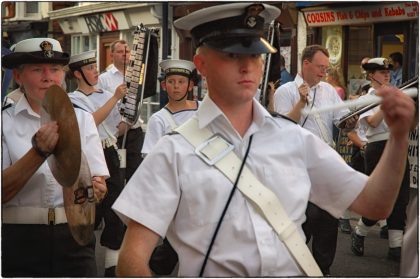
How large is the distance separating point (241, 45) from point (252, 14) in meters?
0.20

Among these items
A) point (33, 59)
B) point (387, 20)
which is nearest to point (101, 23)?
point (387, 20)

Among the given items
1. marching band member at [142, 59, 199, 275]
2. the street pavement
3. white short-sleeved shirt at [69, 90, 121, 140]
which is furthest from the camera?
white short-sleeved shirt at [69, 90, 121, 140]

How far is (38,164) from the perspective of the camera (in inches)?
150

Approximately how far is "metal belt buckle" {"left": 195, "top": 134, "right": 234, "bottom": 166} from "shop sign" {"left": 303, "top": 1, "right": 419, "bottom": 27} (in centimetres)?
1213

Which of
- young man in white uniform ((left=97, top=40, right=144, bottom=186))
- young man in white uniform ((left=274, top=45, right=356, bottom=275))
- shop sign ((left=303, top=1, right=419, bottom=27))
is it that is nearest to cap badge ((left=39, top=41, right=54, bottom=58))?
young man in white uniform ((left=274, top=45, right=356, bottom=275))

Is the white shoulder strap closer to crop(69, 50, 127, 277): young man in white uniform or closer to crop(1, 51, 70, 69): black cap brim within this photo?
crop(69, 50, 127, 277): young man in white uniform

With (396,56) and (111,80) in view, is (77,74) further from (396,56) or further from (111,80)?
(396,56)

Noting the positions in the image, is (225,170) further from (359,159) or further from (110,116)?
(359,159)

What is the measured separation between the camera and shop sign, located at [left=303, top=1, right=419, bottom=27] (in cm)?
1588

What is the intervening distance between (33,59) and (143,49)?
3770 millimetres

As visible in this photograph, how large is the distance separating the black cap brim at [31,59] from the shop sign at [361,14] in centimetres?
1106

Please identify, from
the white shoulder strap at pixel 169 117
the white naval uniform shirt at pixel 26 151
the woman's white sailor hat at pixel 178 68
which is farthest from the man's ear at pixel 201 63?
the woman's white sailor hat at pixel 178 68

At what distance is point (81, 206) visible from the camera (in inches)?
160

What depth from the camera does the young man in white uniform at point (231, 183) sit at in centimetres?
302
